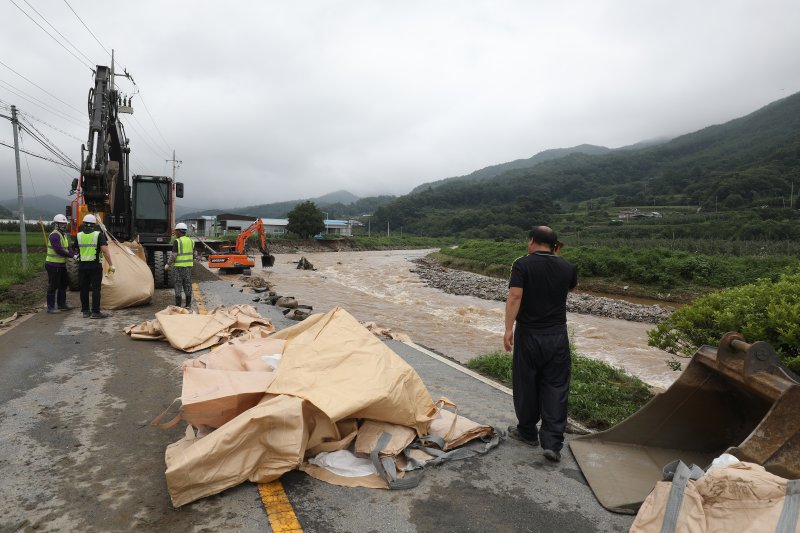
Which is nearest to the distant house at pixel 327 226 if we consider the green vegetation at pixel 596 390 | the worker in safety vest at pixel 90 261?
the worker in safety vest at pixel 90 261

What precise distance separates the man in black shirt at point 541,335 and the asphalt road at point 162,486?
359mm

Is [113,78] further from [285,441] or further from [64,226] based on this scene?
[285,441]

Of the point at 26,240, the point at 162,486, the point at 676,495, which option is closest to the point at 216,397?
the point at 162,486

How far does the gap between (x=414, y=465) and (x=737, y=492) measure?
1.85m

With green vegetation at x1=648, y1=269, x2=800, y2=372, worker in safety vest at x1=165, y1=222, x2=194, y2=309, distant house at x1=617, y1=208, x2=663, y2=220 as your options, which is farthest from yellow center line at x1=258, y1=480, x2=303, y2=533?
distant house at x1=617, y1=208, x2=663, y2=220

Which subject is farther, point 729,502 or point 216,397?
point 216,397

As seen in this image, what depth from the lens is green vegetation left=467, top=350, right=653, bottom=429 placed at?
485 centimetres

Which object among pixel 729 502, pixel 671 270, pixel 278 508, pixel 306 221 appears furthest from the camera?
pixel 306 221

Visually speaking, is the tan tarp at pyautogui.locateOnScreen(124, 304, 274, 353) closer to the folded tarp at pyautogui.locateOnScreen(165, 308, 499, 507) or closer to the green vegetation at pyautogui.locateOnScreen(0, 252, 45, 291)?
the folded tarp at pyautogui.locateOnScreen(165, 308, 499, 507)

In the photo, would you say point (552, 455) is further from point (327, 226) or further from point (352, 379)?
point (327, 226)

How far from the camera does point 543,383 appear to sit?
3.77 m

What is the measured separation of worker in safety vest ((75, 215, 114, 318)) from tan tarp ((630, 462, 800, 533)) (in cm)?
902

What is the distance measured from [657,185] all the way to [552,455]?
109 metres

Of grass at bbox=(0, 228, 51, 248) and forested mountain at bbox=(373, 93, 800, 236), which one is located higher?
forested mountain at bbox=(373, 93, 800, 236)
